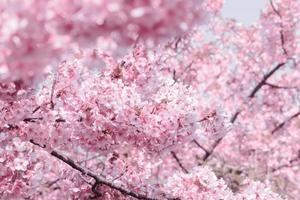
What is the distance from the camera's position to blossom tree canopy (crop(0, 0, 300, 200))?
205 cm

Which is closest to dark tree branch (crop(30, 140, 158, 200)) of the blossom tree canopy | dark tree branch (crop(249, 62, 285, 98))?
the blossom tree canopy

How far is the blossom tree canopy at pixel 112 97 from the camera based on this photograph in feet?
6.73

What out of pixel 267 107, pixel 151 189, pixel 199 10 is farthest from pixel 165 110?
pixel 267 107

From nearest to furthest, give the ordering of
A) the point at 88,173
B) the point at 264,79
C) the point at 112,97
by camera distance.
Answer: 1. the point at 112,97
2. the point at 88,173
3. the point at 264,79

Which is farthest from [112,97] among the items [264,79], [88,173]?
[264,79]

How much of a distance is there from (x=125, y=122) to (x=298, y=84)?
11.2m

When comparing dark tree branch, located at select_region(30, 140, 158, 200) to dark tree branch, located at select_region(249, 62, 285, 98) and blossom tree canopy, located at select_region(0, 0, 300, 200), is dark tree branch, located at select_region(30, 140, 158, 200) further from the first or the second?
dark tree branch, located at select_region(249, 62, 285, 98)

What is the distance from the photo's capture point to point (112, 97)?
4.58 metres

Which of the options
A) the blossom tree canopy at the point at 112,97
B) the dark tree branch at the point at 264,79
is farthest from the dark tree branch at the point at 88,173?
the dark tree branch at the point at 264,79

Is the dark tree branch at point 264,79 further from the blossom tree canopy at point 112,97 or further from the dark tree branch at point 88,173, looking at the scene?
the dark tree branch at point 88,173

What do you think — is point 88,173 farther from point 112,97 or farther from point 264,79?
point 264,79

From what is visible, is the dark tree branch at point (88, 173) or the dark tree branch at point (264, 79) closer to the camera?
the dark tree branch at point (88, 173)

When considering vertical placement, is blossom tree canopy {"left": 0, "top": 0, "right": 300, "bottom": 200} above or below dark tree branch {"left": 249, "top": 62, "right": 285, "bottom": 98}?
below

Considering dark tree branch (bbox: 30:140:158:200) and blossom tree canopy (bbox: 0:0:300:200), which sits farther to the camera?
dark tree branch (bbox: 30:140:158:200)
